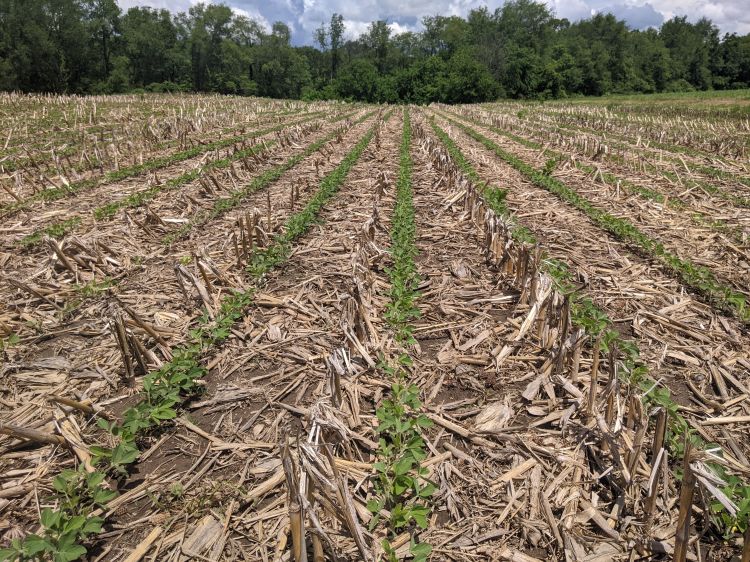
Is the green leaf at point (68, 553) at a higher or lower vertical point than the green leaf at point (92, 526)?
higher

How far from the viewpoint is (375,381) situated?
3.87m

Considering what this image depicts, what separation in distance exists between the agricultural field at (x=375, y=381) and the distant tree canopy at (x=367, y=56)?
64.4 meters

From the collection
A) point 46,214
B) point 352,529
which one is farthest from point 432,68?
point 352,529

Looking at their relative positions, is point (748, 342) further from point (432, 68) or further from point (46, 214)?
point (432, 68)

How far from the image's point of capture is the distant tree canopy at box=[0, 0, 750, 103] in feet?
210

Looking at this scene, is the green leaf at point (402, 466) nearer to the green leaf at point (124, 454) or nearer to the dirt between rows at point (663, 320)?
the green leaf at point (124, 454)

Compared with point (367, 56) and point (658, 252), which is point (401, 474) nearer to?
point (658, 252)

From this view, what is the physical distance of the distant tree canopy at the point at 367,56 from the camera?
64.0 m

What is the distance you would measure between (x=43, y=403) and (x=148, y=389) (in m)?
1.01

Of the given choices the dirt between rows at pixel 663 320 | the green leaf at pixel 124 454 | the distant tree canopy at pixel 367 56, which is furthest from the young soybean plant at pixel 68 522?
the distant tree canopy at pixel 367 56

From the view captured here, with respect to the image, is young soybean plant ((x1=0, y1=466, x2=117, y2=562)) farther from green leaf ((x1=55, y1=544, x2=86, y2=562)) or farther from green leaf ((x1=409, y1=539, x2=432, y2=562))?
green leaf ((x1=409, y1=539, x2=432, y2=562))

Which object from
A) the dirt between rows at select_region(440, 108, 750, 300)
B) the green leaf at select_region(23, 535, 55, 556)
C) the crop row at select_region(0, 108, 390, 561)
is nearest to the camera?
the green leaf at select_region(23, 535, 55, 556)

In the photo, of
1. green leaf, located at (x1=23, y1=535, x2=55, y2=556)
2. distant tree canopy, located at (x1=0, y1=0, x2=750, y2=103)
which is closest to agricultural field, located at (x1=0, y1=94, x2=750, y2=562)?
green leaf, located at (x1=23, y1=535, x2=55, y2=556)

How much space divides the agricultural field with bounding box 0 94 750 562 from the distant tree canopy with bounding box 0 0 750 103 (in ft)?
211
